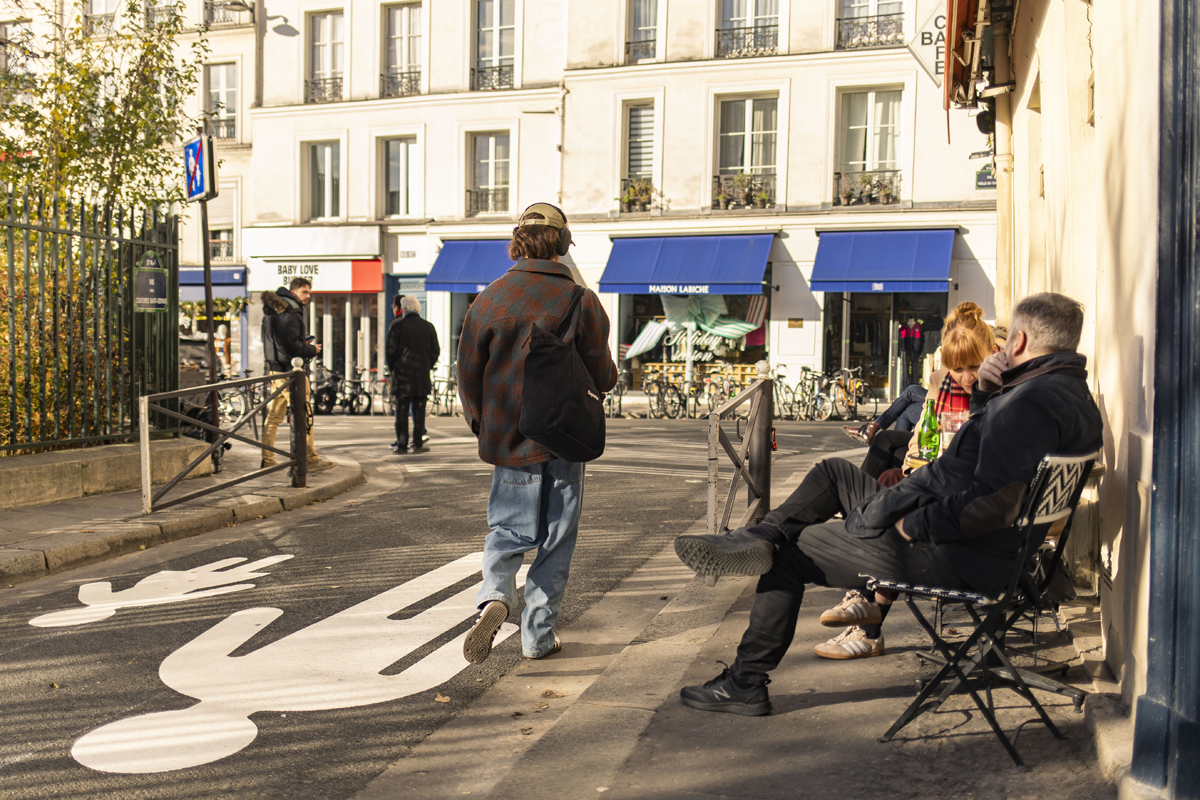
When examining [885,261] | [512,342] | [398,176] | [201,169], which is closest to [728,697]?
[512,342]

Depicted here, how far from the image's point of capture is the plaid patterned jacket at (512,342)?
400 centimetres

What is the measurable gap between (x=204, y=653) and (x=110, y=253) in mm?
5108

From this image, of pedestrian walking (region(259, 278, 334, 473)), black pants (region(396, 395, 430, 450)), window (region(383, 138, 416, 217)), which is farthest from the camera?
window (region(383, 138, 416, 217))

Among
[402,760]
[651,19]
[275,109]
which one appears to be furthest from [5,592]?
[275,109]

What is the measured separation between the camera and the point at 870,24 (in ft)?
71.9

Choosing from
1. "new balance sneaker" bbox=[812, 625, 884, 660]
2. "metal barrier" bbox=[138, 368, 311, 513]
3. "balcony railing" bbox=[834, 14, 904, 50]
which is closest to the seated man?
"new balance sneaker" bbox=[812, 625, 884, 660]

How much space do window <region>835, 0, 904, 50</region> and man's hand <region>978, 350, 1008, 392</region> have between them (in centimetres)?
2007

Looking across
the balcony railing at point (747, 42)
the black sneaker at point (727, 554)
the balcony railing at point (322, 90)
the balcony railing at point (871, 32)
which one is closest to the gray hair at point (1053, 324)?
the black sneaker at point (727, 554)

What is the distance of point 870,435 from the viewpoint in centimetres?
562

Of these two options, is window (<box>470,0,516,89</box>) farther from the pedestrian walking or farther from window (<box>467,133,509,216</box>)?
the pedestrian walking

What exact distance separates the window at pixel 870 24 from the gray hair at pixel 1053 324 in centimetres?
2014

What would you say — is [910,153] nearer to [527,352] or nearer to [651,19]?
[651,19]

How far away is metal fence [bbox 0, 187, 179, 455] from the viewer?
24.5ft

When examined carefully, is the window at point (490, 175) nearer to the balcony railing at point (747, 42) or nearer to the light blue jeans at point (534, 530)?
the balcony railing at point (747, 42)
